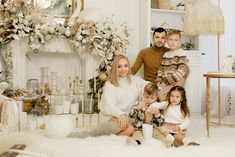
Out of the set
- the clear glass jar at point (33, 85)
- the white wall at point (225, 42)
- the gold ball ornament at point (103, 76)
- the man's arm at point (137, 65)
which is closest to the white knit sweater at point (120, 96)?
the man's arm at point (137, 65)

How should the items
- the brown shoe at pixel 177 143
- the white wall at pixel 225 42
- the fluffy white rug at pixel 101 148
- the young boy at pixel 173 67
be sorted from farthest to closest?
the white wall at pixel 225 42
the young boy at pixel 173 67
the brown shoe at pixel 177 143
the fluffy white rug at pixel 101 148

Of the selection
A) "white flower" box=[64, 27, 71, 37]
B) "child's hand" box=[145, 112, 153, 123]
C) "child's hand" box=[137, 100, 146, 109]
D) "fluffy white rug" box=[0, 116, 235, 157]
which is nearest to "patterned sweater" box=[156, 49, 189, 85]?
"child's hand" box=[137, 100, 146, 109]

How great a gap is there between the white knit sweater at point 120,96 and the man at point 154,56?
1.88ft

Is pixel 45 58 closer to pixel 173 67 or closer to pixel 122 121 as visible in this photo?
pixel 173 67

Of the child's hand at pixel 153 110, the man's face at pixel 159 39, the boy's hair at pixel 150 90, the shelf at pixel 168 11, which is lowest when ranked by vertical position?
the child's hand at pixel 153 110

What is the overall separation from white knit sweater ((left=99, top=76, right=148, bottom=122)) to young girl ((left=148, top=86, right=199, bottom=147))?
293 mm

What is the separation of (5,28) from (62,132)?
1.85m

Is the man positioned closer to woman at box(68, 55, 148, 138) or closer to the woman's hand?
woman at box(68, 55, 148, 138)

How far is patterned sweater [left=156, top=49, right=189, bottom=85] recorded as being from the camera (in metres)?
4.04

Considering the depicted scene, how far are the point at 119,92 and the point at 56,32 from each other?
4.86 ft

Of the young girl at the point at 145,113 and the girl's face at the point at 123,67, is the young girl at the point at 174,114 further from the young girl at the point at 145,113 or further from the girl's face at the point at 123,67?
the girl's face at the point at 123,67

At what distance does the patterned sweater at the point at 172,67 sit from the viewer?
4.04m

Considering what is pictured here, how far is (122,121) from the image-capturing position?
352cm

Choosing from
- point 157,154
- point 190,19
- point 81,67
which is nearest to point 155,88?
point 157,154
